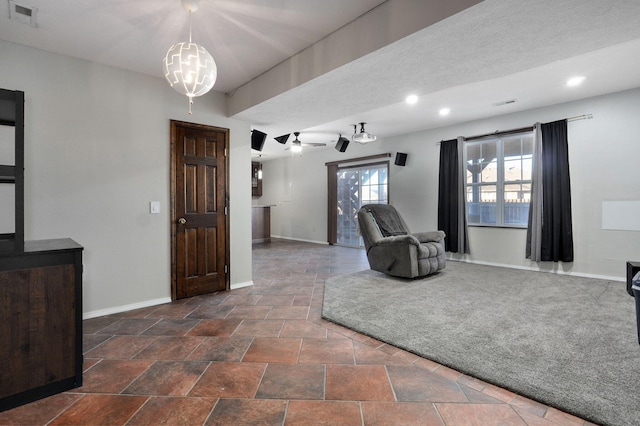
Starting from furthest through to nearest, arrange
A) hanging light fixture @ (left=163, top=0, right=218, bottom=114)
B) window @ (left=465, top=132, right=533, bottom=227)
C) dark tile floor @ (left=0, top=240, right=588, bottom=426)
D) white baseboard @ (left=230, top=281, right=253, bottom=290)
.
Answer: window @ (left=465, top=132, right=533, bottom=227) < white baseboard @ (left=230, top=281, right=253, bottom=290) < hanging light fixture @ (left=163, top=0, right=218, bottom=114) < dark tile floor @ (left=0, top=240, right=588, bottom=426)

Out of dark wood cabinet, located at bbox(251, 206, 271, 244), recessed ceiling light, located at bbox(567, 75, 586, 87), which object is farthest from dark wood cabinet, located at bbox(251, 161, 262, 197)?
recessed ceiling light, located at bbox(567, 75, 586, 87)

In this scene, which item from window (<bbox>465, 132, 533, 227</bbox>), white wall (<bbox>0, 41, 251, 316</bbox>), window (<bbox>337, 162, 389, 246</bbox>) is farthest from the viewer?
window (<bbox>337, 162, 389, 246</bbox>)

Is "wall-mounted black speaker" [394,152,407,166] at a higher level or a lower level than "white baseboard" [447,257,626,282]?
higher

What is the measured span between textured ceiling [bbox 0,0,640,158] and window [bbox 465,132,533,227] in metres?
1.45

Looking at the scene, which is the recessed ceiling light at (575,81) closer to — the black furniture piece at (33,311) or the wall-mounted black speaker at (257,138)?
the wall-mounted black speaker at (257,138)

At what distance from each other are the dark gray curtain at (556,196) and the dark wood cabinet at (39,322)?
18.1ft

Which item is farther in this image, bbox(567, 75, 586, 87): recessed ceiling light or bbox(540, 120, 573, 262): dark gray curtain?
bbox(540, 120, 573, 262): dark gray curtain

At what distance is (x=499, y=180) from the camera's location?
5.25 m

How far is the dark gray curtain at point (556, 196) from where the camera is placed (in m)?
4.43

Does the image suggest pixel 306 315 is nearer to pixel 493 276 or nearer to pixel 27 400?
pixel 27 400

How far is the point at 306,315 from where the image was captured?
2.98 metres

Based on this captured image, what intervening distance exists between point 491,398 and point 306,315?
1.68 meters

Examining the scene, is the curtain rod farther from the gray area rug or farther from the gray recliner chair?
the gray area rug

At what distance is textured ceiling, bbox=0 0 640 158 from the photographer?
195 centimetres
